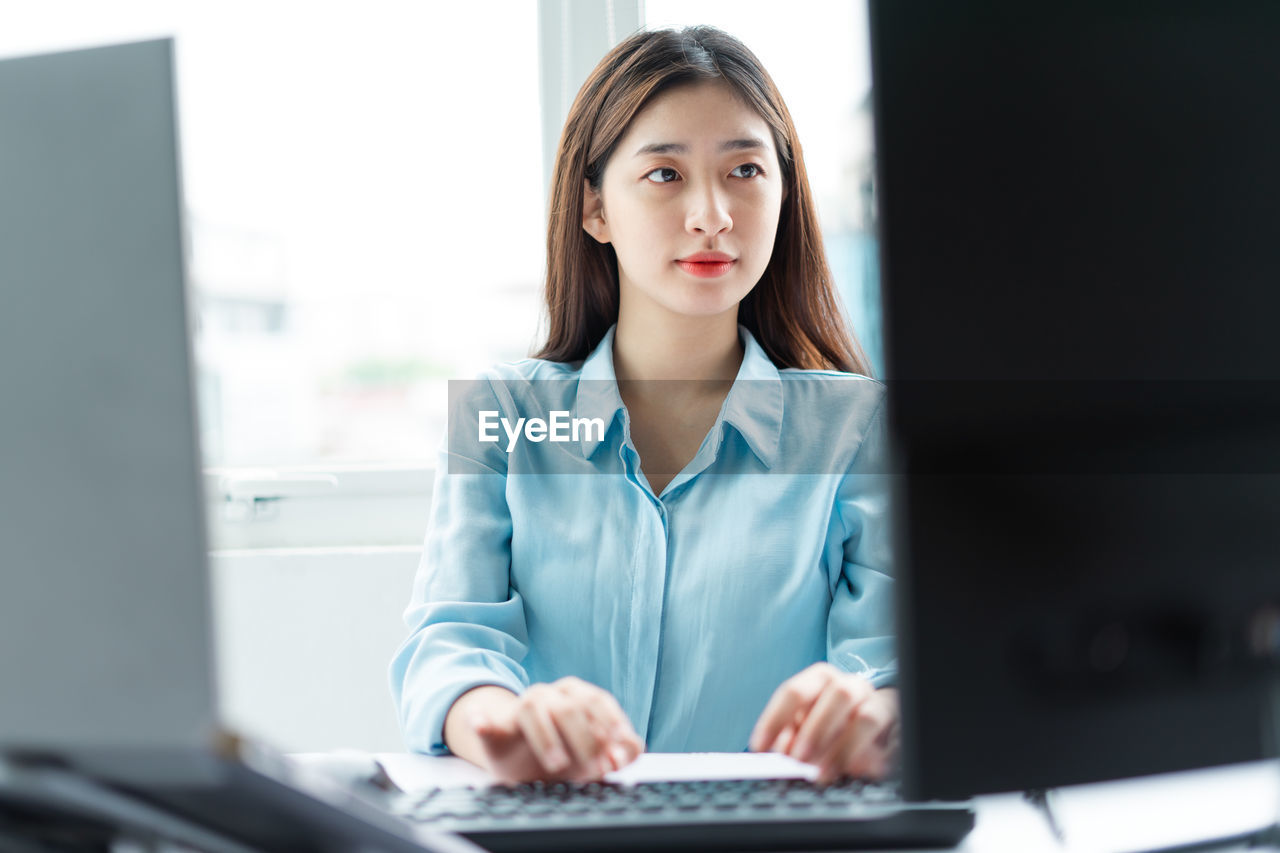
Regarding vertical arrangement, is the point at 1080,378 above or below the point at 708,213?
below

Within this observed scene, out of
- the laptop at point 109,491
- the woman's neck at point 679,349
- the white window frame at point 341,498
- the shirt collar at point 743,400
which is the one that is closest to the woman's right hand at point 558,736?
the laptop at point 109,491

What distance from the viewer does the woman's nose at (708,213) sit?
102 cm

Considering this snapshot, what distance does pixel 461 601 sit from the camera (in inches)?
37.5

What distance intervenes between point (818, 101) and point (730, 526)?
33.5 inches

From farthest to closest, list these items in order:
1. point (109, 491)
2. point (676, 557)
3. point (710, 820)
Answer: point (676, 557)
point (710, 820)
point (109, 491)

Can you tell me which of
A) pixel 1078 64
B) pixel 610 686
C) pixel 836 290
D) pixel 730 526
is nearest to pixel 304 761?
pixel 610 686

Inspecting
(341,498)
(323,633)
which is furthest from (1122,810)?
(341,498)

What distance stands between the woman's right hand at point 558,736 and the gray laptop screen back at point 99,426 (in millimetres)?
280

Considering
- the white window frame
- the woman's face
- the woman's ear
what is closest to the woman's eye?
the woman's face

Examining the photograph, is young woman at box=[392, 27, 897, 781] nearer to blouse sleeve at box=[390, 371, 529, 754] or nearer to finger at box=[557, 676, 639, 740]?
blouse sleeve at box=[390, 371, 529, 754]

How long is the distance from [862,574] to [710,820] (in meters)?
0.60

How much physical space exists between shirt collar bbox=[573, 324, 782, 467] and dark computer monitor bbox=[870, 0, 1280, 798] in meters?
0.68

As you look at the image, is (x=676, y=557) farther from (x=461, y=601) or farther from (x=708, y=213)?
(x=708, y=213)

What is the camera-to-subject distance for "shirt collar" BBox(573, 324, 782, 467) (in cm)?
109
